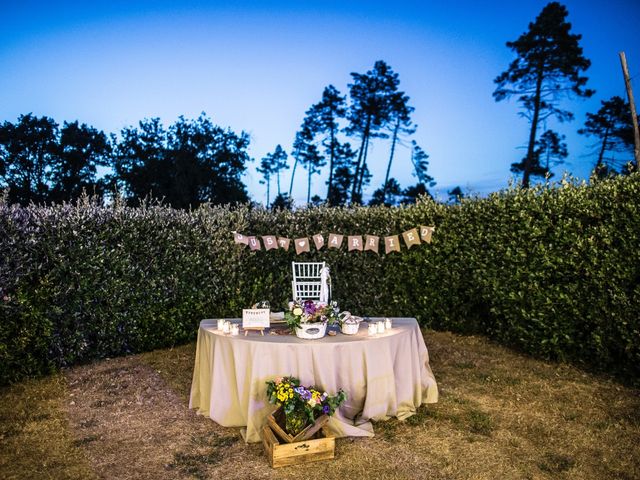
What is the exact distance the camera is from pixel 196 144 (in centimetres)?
2769

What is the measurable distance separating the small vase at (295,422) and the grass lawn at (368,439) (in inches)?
10.0

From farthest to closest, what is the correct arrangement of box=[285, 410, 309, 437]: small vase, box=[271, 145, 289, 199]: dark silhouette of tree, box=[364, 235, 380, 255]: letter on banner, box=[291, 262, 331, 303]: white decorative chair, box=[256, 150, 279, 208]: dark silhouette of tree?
box=[256, 150, 279, 208]: dark silhouette of tree
box=[271, 145, 289, 199]: dark silhouette of tree
box=[364, 235, 380, 255]: letter on banner
box=[291, 262, 331, 303]: white decorative chair
box=[285, 410, 309, 437]: small vase

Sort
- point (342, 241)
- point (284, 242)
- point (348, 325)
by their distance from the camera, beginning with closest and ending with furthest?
1. point (348, 325)
2. point (284, 242)
3. point (342, 241)

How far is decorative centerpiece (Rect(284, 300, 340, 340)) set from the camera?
3.78m

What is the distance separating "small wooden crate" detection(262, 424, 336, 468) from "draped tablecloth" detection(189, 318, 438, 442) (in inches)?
13.5

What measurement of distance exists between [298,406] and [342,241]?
4.68 metres

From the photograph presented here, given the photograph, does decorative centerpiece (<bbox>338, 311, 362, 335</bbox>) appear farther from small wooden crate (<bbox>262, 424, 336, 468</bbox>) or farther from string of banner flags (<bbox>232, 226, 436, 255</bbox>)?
string of banner flags (<bbox>232, 226, 436, 255</bbox>)

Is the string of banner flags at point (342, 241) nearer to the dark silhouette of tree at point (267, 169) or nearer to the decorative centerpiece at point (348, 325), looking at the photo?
the decorative centerpiece at point (348, 325)

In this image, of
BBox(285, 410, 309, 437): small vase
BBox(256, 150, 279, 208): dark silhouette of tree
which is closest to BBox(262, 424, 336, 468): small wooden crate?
BBox(285, 410, 309, 437): small vase

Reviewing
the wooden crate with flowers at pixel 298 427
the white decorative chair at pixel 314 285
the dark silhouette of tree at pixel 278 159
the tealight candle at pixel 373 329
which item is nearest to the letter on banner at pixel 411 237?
the white decorative chair at pixel 314 285

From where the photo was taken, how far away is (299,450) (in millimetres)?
3273

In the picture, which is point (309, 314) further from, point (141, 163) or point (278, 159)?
point (278, 159)

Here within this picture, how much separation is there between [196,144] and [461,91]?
63.2 ft

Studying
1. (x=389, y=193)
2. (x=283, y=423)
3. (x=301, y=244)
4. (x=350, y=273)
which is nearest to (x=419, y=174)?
(x=389, y=193)
